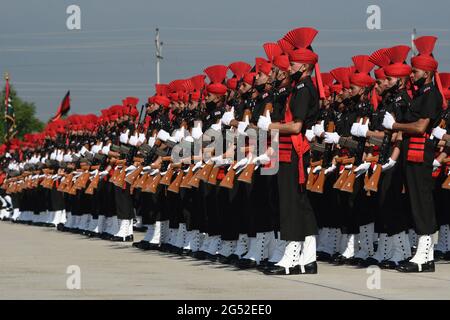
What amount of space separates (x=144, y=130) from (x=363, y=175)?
21.4 feet

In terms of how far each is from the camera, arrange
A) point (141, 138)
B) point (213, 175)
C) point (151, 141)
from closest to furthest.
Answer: point (213, 175) → point (151, 141) → point (141, 138)

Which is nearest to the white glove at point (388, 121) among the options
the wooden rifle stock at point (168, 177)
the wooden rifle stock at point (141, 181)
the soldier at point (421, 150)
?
the soldier at point (421, 150)

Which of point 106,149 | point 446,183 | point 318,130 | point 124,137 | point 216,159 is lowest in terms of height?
point 446,183

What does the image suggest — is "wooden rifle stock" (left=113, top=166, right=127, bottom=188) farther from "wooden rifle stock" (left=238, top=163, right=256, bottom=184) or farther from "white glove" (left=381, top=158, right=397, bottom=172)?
"white glove" (left=381, top=158, right=397, bottom=172)

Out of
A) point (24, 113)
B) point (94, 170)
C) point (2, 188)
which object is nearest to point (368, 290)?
point (94, 170)

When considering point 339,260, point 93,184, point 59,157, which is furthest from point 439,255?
point 59,157

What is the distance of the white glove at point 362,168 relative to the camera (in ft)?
51.2

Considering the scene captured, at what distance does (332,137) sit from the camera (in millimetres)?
16141

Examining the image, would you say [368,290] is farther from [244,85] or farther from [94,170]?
[94,170]

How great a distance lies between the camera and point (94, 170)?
25984 mm

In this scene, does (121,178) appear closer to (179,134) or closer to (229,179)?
(179,134)

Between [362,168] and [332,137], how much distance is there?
2.24ft

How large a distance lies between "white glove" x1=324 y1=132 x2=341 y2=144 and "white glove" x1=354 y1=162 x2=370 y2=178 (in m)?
0.49

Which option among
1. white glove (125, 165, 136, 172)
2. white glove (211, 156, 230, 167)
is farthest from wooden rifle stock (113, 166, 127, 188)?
white glove (211, 156, 230, 167)
